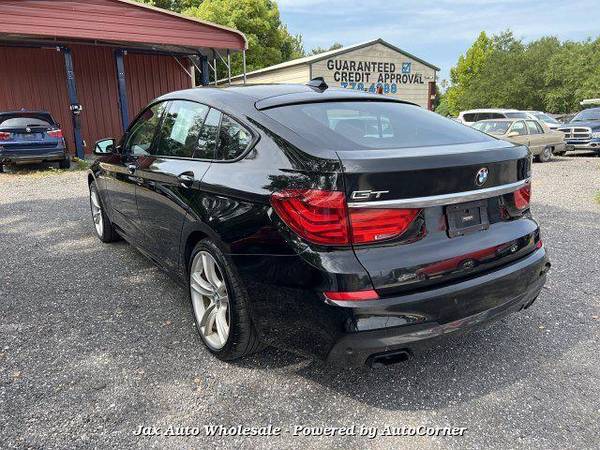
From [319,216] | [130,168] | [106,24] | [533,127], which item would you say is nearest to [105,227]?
[130,168]

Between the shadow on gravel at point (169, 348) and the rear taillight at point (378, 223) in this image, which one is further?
the shadow on gravel at point (169, 348)

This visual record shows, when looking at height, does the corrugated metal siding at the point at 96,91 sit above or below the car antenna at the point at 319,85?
above

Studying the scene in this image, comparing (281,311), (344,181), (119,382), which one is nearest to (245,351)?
(281,311)

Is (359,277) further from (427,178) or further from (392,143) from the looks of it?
(392,143)

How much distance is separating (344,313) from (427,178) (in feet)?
2.39

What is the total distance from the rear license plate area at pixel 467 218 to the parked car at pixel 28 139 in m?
11.4

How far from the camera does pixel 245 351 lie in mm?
2631

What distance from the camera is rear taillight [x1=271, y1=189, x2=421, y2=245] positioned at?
2.02m

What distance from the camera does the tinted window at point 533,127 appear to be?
559 inches

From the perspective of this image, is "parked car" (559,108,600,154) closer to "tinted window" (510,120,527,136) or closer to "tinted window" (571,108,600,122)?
"tinted window" (571,108,600,122)

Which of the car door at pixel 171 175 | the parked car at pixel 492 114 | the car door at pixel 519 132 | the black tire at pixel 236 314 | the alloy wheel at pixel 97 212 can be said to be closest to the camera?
the black tire at pixel 236 314

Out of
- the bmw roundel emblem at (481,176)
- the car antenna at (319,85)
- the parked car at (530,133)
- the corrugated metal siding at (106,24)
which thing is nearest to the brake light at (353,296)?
the bmw roundel emblem at (481,176)

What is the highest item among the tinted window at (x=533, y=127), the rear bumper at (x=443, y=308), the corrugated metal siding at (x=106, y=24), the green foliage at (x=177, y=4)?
the green foliage at (x=177, y=4)

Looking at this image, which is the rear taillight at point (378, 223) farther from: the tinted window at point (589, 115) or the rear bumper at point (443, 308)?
the tinted window at point (589, 115)
